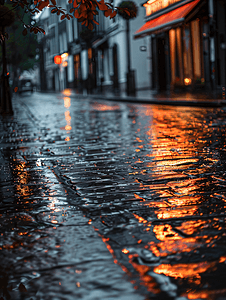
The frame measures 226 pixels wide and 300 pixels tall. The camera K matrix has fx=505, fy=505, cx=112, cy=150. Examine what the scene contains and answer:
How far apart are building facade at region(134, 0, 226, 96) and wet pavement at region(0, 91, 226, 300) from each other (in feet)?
46.2

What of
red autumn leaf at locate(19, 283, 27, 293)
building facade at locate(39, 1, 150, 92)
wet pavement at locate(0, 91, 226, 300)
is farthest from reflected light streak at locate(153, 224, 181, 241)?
building facade at locate(39, 1, 150, 92)

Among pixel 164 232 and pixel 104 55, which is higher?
pixel 104 55

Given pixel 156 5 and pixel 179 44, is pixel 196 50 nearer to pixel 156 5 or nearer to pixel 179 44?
pixel 179 44

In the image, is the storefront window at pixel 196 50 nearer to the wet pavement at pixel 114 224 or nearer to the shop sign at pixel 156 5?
the shop sign at pixel 156 5

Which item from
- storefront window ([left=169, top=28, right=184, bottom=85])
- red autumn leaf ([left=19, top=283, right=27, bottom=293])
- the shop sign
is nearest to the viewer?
red autumn leaf ([left=19, top=283, right=27, bottom=293])

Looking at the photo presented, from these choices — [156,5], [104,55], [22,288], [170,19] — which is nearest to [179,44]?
[156,5]

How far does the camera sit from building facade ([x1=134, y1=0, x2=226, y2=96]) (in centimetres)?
2047

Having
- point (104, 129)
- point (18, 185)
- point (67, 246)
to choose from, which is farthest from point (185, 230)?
point (104, 129)

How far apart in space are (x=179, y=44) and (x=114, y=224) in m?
23.0

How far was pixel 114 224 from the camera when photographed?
297 cm

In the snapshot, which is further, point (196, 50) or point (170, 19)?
point (196, 50)

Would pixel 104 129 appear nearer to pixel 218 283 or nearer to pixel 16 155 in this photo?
pixel 16 155

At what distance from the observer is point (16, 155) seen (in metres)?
6.39

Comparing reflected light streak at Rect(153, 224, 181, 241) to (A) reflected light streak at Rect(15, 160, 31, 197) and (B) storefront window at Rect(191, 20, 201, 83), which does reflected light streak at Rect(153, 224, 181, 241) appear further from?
(B) storefront window at Rect(191, 20, 201, 83)
